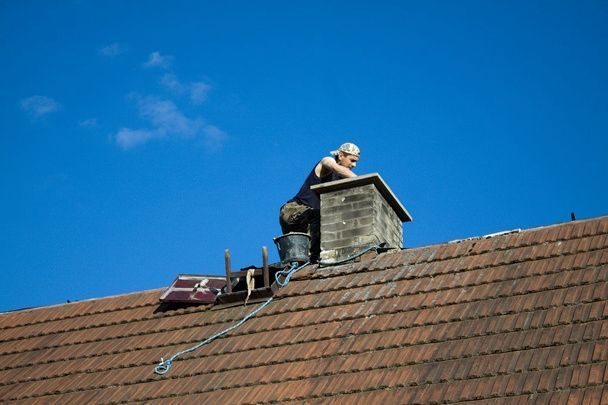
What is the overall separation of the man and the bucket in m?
0.42

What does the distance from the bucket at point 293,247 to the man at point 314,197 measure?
423 millimetres

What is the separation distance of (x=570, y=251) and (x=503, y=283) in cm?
73

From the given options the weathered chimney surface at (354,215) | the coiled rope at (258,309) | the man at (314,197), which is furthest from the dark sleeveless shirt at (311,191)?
the coiled rope at (258,309)

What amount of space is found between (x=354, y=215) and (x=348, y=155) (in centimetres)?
107

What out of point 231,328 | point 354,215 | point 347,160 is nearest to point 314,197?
point 347,160

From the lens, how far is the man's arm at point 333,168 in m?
13.1

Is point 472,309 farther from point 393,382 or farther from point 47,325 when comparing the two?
point 47,325

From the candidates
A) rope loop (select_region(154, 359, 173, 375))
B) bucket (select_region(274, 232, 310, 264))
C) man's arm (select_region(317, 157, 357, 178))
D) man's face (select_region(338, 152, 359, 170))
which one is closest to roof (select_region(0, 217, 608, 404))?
rope loop (select_region(154, 359, 173, 375))

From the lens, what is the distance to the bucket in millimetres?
12492

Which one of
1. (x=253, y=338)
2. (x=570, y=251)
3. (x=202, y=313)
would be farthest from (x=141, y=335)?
(x=570, y=251)

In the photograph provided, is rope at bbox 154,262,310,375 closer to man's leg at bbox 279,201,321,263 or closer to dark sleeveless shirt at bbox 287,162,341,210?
man's leg at bbox 279,201,321,263

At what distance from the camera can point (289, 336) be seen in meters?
10.8

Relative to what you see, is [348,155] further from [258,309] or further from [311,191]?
[258,309]

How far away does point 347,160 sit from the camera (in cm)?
1337
